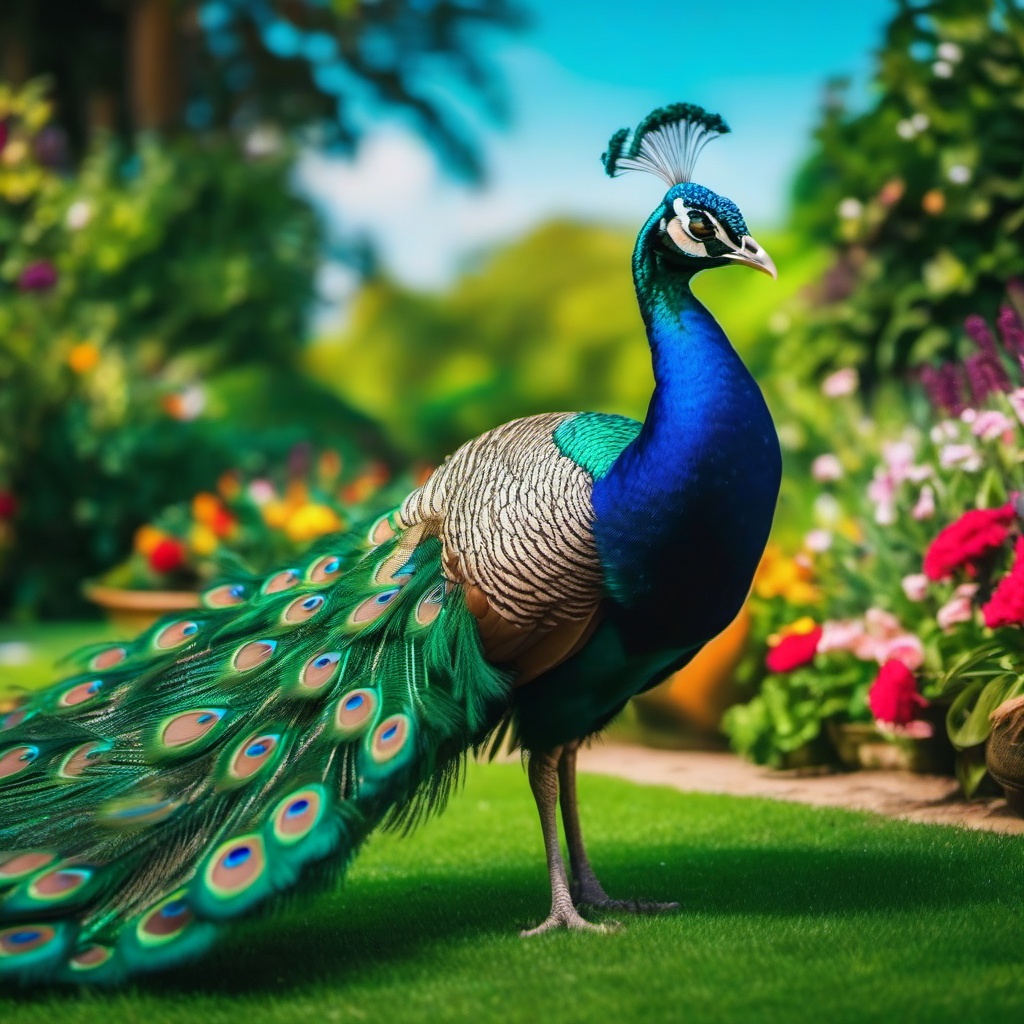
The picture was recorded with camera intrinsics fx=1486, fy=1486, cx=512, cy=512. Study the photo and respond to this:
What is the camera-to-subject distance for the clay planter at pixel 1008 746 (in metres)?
4.22

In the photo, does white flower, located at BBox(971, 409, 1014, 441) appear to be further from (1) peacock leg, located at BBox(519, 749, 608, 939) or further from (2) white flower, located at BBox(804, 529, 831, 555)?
(1) peacock leg, located at BBox(519, 749, 608, 939)

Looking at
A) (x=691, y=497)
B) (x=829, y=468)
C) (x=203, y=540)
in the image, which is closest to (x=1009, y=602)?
(x=691, y=497)

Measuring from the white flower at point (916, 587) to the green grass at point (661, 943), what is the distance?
0.88m

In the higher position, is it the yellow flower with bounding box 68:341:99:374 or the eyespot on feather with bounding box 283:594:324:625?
the yellow flower with bounding box 68:341:99:374

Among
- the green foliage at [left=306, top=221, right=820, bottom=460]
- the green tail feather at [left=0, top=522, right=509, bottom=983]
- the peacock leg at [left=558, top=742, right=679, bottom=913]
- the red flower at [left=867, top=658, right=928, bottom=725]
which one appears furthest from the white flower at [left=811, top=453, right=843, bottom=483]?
the green foliage at [left=306, top=221, right=820, bottom=460]

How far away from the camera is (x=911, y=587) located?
17.4ft

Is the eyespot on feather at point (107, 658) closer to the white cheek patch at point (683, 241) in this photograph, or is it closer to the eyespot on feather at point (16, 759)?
the eyespot on feather at point (16, 759)

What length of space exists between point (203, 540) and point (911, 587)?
4580 mm

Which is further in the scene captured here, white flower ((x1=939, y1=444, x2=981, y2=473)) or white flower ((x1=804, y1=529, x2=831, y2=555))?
white flower ((x1=804, y1=529, x2=831, y2=555))

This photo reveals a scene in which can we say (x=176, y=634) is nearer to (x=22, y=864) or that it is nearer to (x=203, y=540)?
(x=22, y=864)

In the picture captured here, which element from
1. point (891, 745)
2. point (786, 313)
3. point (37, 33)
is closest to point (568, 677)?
point (891, 745)

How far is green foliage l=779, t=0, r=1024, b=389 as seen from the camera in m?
6.62

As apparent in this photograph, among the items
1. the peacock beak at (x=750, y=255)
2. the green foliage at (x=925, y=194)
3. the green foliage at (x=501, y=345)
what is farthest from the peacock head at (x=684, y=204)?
the green foliage at (x=501, y=345)

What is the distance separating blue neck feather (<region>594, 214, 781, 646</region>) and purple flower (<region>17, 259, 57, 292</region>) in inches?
339
